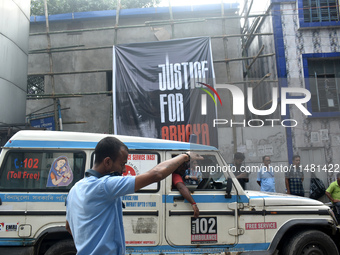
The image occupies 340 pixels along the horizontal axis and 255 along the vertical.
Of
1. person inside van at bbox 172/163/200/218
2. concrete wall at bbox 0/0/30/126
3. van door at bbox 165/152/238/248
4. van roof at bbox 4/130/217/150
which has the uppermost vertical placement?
concrete wall at bbox 0/0/30/126

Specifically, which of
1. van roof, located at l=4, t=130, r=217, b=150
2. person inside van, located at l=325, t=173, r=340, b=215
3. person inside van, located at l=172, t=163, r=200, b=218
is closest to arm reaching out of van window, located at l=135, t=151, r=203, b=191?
person inside van, located at l=172, t=163, r=200, b=218

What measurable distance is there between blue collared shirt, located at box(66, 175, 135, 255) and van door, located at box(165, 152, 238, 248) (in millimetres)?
2131

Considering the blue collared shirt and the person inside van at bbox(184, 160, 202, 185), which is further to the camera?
the person inside van at bbox(184, 160, 202, 185)

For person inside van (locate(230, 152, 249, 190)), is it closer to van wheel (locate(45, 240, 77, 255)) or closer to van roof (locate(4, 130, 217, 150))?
van roof (locate(4, 130, 217, 150))

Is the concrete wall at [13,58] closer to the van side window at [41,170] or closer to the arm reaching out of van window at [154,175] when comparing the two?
the van side window at [41,170]

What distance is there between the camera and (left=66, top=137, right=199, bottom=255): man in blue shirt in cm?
188

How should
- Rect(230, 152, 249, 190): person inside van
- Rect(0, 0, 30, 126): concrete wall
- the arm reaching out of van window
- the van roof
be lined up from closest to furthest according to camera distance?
the arm reaching out of van window → the van roof → Rect(230, 152, 249, 190): person inside van → Rect(0, 0, 30, 126): concrete wall

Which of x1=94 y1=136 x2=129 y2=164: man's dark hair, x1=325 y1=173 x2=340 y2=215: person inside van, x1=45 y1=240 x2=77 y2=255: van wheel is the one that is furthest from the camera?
x1=325 y1=173 x2=340 y2=215: person inside van

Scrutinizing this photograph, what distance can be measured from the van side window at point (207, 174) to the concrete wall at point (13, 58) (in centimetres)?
741

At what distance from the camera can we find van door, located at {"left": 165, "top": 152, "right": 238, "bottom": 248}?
4.03 meters

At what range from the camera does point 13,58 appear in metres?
10.3

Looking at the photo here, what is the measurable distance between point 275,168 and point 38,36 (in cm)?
917

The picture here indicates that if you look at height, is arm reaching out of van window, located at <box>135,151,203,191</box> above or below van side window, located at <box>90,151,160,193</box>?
below

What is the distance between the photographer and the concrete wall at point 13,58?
991cm
